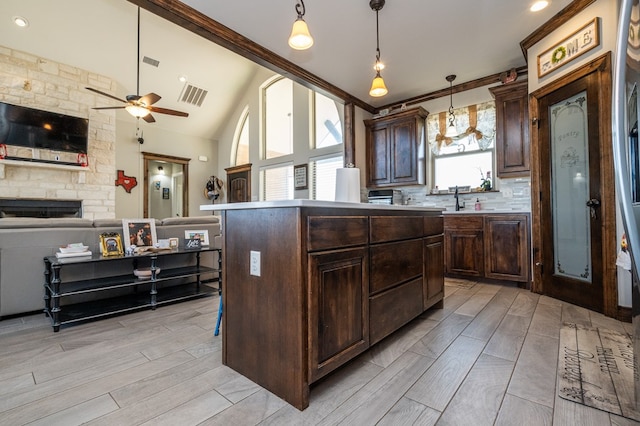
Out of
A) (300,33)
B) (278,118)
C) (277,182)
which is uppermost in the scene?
(278,118)

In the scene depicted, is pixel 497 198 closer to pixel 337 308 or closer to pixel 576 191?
pixel 576 191

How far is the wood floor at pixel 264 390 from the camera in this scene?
1.28m

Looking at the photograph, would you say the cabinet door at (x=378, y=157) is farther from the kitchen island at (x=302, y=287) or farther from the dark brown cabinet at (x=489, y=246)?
the kitchen island at (x=302, y=287)

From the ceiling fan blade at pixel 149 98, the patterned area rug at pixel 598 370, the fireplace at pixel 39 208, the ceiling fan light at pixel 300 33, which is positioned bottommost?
the patterned area rug at pixel 598 370

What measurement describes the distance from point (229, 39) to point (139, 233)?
7.42ft

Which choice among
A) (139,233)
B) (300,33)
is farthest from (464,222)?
(139,233)

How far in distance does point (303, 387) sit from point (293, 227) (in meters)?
0.73

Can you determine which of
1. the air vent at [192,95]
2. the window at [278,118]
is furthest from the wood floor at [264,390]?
the air vent at [192,95]

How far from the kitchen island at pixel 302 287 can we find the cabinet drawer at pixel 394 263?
0.5 inches

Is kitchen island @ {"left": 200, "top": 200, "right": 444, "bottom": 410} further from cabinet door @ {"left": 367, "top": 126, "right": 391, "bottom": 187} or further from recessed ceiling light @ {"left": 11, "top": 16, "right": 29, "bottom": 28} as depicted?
recessed ceiling light @ {"left": 11, "top": 16, "right": 29, "bottom": 28}

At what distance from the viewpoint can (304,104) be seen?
6402 mm

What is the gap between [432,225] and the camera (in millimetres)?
2521

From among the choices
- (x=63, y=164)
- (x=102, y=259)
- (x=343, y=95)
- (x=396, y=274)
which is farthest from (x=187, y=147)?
(x=396, y=274)

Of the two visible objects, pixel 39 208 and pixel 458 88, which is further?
pixel 39 208
